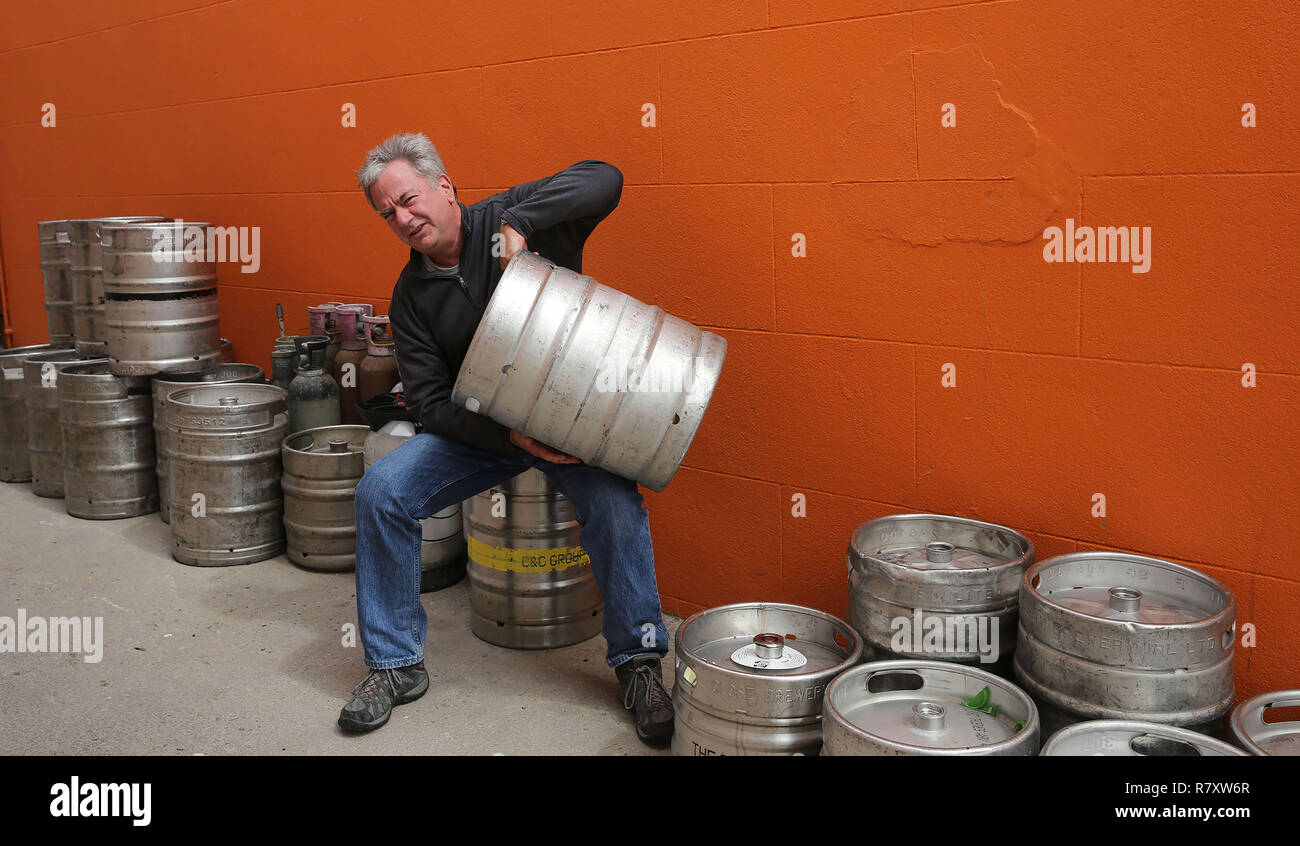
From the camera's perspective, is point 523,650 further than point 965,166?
Yes

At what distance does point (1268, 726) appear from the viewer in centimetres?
226

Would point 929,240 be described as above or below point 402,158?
below

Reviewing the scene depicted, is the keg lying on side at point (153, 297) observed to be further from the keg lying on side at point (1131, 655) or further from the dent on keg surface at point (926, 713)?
the keg lying on side at point (1131, 655)

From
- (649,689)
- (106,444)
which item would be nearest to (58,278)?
(106,444)

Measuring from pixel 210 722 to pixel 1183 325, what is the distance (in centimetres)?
259

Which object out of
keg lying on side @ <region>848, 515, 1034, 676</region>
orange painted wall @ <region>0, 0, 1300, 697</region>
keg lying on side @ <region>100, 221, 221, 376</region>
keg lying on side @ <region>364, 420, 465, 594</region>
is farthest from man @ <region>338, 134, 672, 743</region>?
keg lying on side @ <region>100, 221, 221, 376</region>

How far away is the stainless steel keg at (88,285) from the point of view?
4879 millimetres

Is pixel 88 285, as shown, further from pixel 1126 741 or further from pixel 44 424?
pixel 1126 741

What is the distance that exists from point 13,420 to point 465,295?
3335 millimetres

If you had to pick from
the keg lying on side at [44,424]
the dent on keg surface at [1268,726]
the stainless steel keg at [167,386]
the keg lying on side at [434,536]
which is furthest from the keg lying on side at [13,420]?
the dent on keg surface at [1268,726]

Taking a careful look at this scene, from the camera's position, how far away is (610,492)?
286 centimetres

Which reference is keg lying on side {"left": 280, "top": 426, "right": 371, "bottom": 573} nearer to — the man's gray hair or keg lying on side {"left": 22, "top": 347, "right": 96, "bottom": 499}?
the man's gray hair

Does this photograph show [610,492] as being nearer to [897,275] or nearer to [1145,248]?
[897,275]
